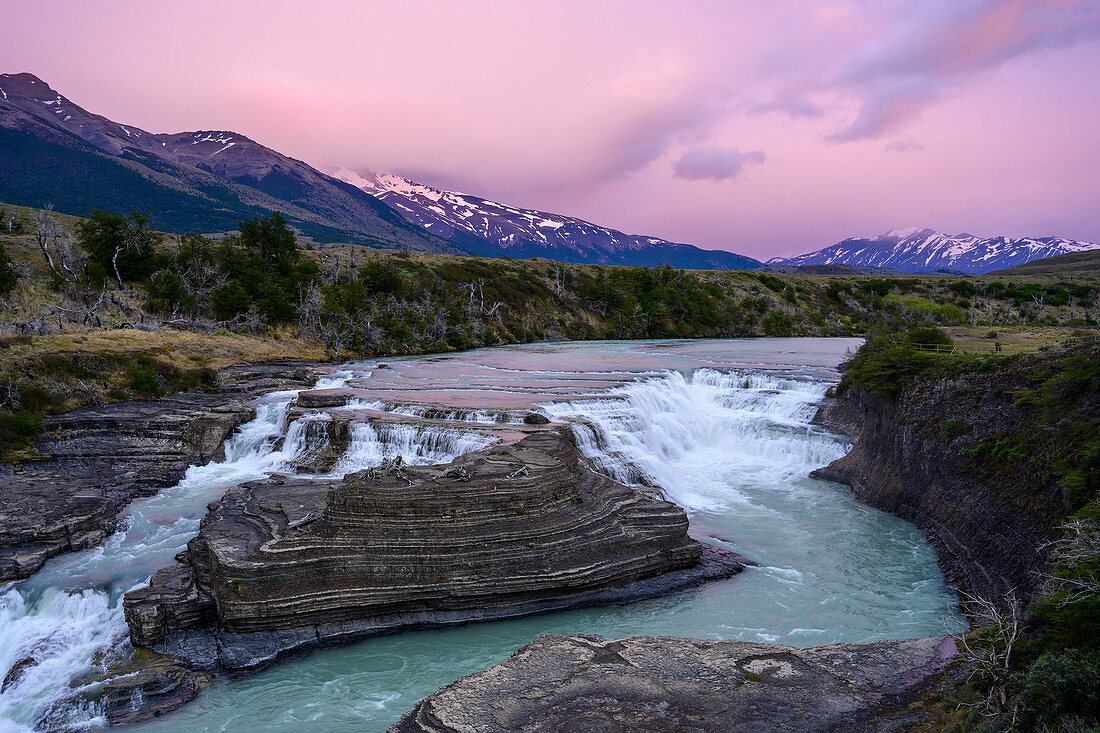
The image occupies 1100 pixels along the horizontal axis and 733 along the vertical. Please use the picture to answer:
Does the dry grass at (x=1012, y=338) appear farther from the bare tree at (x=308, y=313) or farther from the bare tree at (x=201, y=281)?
the bare tree at (x=201, y=281)

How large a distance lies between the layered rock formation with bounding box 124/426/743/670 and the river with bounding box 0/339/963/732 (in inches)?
18.6

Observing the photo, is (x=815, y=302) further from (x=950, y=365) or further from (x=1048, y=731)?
(x=1048, y=731)

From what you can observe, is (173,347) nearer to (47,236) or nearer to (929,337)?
(47,236)

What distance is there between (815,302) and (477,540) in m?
84.2

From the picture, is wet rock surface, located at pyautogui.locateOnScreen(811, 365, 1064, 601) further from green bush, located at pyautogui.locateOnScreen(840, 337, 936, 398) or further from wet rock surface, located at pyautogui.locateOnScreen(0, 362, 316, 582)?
wet rock surface, located at pyautogui.locateOnScreen(0, 362, 316, 582)

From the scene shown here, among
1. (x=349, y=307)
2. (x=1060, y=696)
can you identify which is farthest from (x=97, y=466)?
(x=349, y=307)

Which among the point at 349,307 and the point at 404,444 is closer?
the point at 404,444

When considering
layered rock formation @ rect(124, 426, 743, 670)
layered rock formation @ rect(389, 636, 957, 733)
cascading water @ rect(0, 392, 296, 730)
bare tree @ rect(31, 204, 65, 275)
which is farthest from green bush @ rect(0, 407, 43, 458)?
bare tree @ rect(31, 204, 65, 275)

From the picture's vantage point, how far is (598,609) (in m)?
11.9

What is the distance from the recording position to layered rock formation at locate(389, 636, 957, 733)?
20.5 feet

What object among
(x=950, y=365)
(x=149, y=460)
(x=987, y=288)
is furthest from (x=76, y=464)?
(x=987, y=288)

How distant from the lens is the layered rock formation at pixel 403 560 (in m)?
10.3

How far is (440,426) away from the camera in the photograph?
19156 mm

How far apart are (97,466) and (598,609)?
1646 cm
